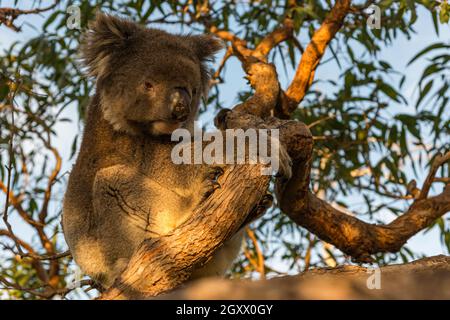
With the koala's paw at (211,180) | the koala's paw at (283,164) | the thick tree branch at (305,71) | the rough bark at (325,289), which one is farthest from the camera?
the thick tree branch at (305,71)

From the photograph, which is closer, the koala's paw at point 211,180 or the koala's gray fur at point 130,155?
the koala's paw at point 211,180

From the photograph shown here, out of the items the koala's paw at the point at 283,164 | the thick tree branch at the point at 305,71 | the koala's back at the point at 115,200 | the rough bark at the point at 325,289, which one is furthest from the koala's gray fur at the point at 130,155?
the rough bark at the point at 325,289

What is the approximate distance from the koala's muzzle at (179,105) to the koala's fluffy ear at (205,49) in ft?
1.95

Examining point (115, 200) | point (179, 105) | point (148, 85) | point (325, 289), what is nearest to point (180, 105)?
point (179, 105)

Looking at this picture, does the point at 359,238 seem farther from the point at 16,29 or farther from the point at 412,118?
the point at 16,29

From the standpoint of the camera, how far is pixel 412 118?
4.98 m

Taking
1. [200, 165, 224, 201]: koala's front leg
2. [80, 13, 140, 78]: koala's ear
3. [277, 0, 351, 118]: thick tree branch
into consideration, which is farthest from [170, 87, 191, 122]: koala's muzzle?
[277, 0, 351, 118]: thick tree branch

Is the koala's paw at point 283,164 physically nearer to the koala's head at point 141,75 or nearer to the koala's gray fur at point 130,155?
the koala's gray fur at point 130,155

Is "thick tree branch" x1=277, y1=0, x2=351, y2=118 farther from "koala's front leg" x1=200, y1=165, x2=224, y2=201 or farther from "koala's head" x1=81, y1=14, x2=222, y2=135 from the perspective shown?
"koala's front leg" x1=200, y1=165, x2=224, y2=201

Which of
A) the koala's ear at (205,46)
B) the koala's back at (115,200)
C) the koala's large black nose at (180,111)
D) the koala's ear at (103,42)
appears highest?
the koala's ear at (205,46)

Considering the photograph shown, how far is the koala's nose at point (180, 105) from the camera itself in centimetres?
332

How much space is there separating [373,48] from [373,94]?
1.38 ft

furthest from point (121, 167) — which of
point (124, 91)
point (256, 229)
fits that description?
point (256, 229)

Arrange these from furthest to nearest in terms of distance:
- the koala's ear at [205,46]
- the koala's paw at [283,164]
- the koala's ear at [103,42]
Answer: the koala's ear at [205,46]
the koala's ear at [103,42]
the koala's paw at [283,164]
